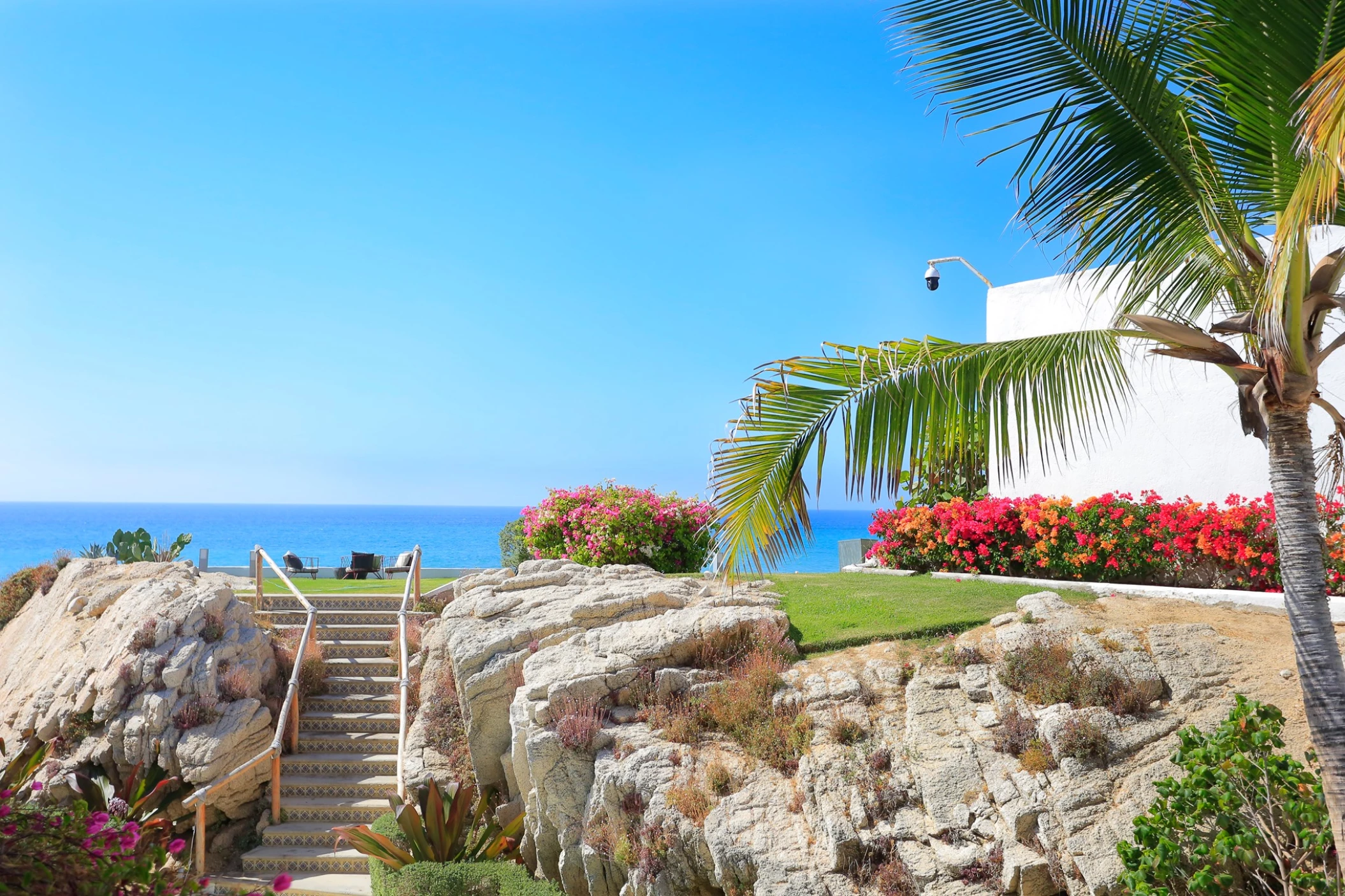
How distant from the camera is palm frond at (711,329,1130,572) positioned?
562 cm

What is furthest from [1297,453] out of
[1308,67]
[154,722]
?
[154,722]

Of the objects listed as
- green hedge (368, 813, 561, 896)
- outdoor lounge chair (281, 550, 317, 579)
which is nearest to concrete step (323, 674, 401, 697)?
green hedge (368, 813, 561, 896)

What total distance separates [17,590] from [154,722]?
31.1ft

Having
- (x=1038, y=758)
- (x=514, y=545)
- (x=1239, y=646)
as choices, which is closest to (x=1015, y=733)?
(x=1038, y=758)

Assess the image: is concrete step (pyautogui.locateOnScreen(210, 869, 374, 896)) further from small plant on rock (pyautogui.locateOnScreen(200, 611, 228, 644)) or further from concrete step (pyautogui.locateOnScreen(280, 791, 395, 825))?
small plant on rock (pyautogui.locateOnScreen(200, 611, 228, 644))

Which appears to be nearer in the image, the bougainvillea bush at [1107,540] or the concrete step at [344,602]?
the bougainvillea bush at [1107,540]

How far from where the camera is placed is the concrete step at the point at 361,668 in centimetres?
1391

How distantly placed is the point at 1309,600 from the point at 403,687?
10.2 meters

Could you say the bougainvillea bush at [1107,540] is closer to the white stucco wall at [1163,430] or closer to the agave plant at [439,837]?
the white stucco wall at [1163,430]

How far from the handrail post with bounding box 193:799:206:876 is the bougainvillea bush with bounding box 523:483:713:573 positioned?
6.63 metres

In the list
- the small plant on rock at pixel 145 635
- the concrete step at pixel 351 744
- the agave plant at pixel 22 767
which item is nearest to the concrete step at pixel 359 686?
the concrete step at pixel 351 744

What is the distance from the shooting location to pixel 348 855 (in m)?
10.6

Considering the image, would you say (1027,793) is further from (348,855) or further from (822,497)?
(348,855)

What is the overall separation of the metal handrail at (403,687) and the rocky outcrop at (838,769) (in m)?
1.21
